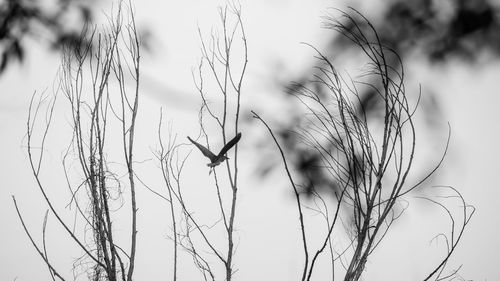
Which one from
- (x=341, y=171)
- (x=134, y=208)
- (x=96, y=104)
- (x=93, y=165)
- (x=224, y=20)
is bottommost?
(x=134, y=208)

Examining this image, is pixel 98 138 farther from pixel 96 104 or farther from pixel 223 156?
pixel 223 156

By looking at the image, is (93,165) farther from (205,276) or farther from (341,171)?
(341,171)

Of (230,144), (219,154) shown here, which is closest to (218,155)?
(219,154)

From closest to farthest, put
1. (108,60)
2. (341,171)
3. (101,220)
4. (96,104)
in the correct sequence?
(341,171) → (101,220) → (96,104) → (108,60)

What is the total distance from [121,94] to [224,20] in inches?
31.9

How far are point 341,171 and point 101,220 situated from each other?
1.11 meters

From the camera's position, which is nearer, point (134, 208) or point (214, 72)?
point (134, 208)

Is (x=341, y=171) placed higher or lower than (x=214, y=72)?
lower

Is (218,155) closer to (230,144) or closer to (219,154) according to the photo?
(219,154)

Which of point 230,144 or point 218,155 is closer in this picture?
point 230,144

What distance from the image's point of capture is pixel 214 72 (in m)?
2.14

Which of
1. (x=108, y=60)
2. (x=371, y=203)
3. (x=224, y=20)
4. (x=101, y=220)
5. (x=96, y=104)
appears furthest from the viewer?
(x=224, y=20)

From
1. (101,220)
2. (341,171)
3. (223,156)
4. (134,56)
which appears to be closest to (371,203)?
(341,171)

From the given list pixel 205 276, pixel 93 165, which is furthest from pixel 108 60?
pixel 205 276
